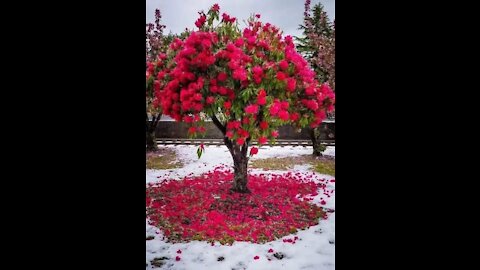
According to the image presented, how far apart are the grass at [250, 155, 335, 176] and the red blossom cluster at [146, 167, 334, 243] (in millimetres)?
871

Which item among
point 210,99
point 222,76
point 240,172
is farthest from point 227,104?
point 240,172

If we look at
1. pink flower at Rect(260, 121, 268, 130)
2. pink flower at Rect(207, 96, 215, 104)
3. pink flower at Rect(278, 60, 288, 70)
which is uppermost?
pink flower at Rect(278, 60, 288, 70)

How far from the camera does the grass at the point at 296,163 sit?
6340mm

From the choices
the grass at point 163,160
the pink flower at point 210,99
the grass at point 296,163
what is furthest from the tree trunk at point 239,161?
the grass at point 163,160

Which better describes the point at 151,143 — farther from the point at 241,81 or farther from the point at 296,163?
the point at 241,81

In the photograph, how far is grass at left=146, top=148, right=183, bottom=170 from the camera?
6.71 m

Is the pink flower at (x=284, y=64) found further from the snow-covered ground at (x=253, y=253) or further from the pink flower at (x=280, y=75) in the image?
the snow-covered ground at (x=253, y=253)

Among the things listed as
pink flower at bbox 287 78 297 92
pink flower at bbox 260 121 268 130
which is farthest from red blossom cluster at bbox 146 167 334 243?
pink flower at bbox 287 78 297 92

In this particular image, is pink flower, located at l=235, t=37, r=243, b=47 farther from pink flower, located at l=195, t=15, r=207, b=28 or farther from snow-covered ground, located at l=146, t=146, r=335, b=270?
snow-covered ground, located at l=146, t=146, r=335, b=270

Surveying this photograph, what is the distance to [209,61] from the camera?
3346 mm
